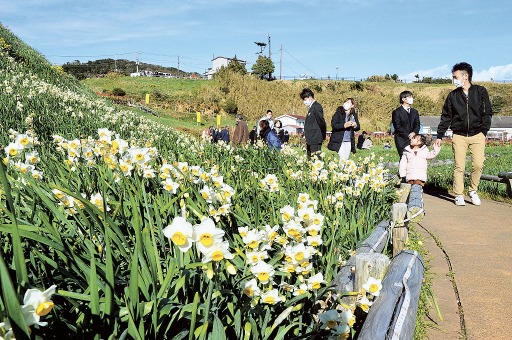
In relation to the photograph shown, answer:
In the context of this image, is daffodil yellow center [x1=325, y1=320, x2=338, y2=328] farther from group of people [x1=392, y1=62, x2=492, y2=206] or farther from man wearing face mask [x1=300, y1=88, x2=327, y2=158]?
man wearing face mask [x1=300, y1=88, x2=327, y2=158]

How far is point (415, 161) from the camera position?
275 inches

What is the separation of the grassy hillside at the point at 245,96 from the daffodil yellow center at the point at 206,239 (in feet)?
134

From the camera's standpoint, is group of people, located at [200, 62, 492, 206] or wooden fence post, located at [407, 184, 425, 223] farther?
group of people, located at [200, 62, 492, 206]

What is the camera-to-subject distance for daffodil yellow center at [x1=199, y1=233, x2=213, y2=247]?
1.24 meters

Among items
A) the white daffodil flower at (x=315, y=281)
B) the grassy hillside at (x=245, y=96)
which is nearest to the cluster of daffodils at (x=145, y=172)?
the white daffodil flower at (x=315, y=281)

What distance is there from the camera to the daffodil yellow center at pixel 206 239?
124 centimetres

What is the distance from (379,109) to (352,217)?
59.2 meters

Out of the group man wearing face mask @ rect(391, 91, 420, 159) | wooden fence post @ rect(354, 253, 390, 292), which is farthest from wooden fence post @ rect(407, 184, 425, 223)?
man wearing face mask @ rect(391, 91, 420, 159)

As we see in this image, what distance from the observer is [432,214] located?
20.4 feet

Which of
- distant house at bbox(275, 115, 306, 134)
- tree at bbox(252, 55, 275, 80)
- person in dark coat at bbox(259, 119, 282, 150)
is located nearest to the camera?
person in dark coat at bbox(259, 119, 282, 150)

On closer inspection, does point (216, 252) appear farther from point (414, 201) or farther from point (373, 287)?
point (414, 201)

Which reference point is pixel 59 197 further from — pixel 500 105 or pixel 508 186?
pixel 500 105

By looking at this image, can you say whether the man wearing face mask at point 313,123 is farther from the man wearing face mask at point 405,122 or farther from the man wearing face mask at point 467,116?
the man wearing face mask at point 467,116

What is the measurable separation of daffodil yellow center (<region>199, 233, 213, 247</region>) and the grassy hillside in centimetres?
4083
